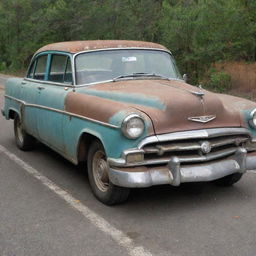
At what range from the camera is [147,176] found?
14.2 ft

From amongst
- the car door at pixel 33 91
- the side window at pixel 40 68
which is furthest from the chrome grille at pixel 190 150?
the side window at pixel 40 68

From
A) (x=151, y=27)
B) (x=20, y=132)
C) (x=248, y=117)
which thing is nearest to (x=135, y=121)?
(x=248, y=117)

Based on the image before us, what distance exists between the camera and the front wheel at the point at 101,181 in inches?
185

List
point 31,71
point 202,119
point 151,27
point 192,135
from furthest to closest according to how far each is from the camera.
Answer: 1. point 151,27
2. point 31,71
3. point 202,119
4. point 192,135

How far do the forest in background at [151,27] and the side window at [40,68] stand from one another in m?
9.06

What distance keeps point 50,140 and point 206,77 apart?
445 inches

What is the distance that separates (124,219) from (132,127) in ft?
2.99

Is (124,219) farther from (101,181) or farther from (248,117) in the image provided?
(248,117)

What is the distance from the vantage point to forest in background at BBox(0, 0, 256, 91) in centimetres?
1638

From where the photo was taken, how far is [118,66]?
578 centimetres

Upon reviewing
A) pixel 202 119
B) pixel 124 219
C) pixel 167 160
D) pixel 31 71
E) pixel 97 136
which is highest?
pixel 31 71

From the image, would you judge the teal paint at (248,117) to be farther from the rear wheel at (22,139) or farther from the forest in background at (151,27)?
the forest in background at (151,27)

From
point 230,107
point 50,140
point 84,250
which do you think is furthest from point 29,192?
point 230,107

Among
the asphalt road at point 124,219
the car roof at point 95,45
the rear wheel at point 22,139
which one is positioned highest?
the car roof at point 95,45
